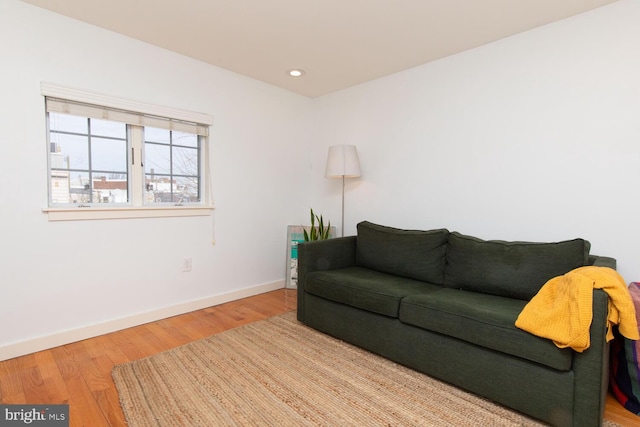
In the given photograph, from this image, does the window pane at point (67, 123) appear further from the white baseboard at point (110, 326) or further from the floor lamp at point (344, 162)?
the floor lamp at point (344, 162)

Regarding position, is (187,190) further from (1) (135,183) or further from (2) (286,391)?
(2) (286,391)

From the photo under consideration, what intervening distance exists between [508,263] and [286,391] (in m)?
1.61

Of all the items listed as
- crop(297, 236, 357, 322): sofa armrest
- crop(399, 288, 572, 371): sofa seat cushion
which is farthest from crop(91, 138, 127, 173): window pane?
crop(399, 288, 572, 371): sofa seat cushion

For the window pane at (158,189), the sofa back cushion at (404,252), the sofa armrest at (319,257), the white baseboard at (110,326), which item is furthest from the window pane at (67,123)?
the sofa back cushion at (404,252)

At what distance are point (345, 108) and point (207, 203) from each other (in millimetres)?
1851

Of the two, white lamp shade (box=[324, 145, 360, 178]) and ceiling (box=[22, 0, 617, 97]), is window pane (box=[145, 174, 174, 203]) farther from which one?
white lamp shade (box=[324, 145, 360, 178])

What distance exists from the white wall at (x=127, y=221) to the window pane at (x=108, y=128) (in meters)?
0.25

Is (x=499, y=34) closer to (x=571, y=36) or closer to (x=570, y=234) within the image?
(x=571, y=36)

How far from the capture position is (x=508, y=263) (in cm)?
210

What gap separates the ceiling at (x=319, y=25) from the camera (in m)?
2.09

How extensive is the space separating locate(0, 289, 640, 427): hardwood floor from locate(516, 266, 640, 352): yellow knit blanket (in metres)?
0.62

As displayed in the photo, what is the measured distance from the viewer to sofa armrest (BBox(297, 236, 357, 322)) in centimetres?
270

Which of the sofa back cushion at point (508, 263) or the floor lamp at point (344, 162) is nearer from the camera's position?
the sofa back cushion at point (508, 263)

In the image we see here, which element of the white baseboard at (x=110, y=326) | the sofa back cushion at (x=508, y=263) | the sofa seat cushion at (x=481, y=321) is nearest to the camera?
the sofa seat cushion at (x=481, y=321)
